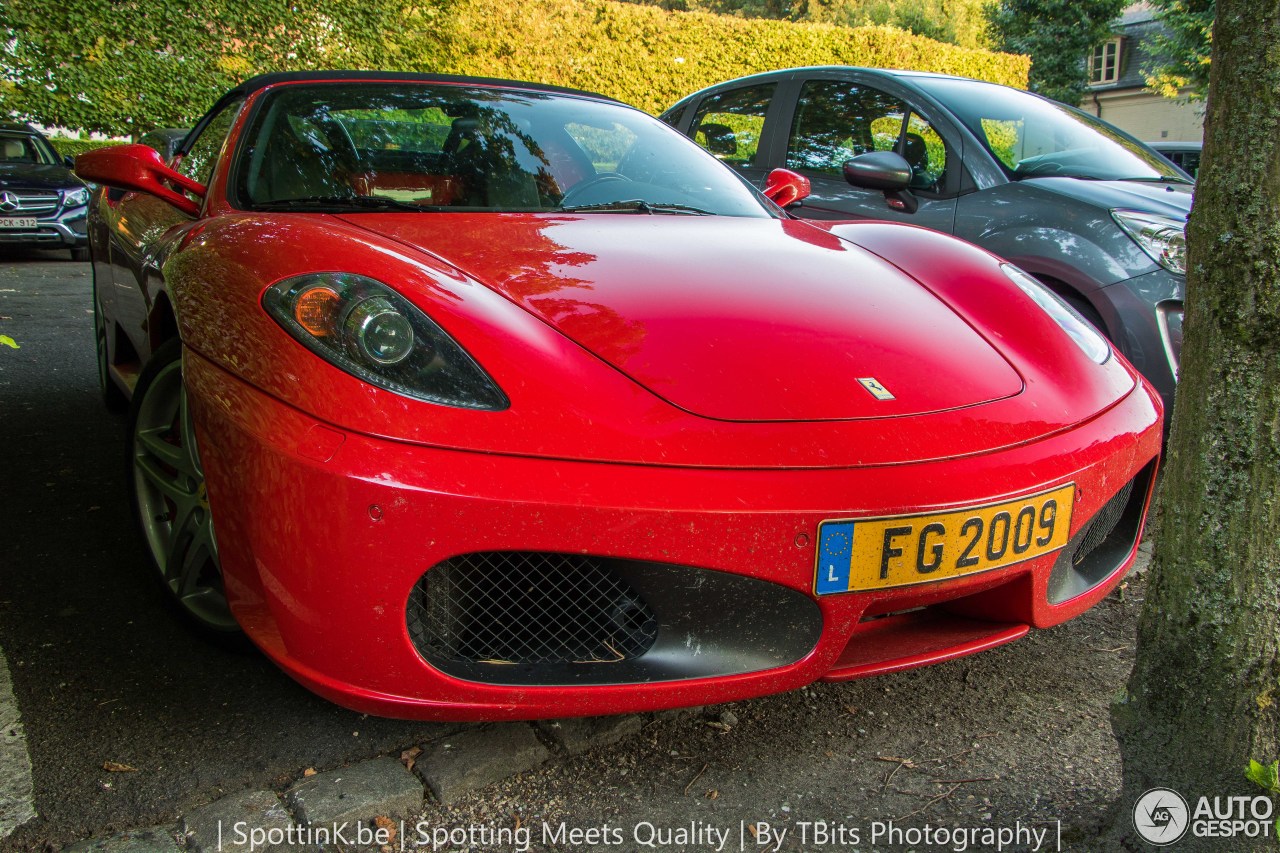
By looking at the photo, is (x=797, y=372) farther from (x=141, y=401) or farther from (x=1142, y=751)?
(x=141, y=401)

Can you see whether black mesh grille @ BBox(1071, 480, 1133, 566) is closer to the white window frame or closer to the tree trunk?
the tree trunk

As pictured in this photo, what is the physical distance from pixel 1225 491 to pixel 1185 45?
2206 centimetres

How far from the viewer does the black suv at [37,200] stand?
32.6 ft

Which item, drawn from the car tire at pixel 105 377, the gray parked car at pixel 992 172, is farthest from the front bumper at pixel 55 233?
the gray parked car at pixel 992 172

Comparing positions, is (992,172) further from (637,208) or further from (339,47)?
(339,47)

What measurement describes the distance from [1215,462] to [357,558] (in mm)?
1210

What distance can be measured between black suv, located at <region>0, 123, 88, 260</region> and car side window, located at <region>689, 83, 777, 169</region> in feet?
23.0

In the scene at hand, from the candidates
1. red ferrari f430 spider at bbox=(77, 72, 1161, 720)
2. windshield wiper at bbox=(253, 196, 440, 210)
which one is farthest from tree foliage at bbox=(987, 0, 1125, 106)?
red ferrari f430 spider at bbox=(77, 72, 1161, 720)

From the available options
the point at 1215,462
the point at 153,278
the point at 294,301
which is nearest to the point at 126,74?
the point at 153,278

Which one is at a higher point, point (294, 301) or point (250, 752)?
point (294, 301)

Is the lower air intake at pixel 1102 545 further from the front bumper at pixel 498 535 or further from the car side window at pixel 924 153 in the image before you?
the car side window at pixel 924 153

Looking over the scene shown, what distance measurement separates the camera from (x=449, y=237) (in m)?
2.20

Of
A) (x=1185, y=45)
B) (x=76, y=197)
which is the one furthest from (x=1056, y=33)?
(x=76, y=197)

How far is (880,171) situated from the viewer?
3961mm
